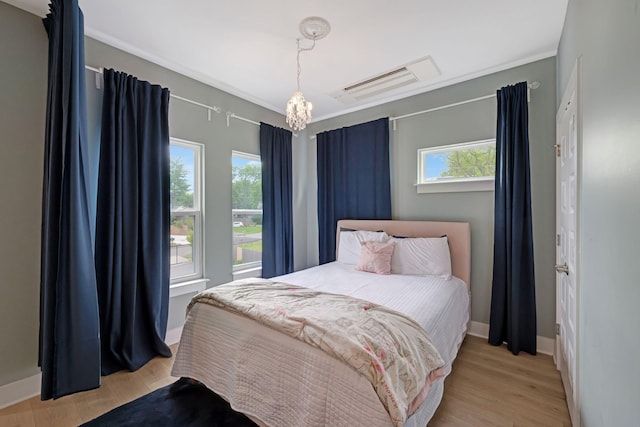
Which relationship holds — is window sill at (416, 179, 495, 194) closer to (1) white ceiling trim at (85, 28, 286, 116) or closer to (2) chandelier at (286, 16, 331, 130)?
(2) chandelier at (286, 16, 331, 130)

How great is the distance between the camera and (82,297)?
70.9 inches

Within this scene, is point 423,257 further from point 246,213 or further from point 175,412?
point 175,412

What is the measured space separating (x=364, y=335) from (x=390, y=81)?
260cm

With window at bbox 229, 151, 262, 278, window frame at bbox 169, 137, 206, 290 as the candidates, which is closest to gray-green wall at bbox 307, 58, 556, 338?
window at bbox 229, 151, 262, 278

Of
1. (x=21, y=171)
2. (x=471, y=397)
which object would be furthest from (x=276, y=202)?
(x=471, y=397)

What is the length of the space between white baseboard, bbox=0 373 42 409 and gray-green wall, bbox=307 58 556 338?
3.47 metres

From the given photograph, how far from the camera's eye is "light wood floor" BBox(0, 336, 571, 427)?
1.65 metres

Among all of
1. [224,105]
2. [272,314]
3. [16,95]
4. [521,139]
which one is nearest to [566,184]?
[521,139]

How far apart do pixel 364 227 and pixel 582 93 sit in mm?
2287

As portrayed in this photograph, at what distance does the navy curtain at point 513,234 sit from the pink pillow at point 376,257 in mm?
995

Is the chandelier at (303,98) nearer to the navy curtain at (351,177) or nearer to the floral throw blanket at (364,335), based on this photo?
the floral throw blanket at (364,335)

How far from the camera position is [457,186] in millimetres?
2836

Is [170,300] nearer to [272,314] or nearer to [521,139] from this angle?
[272,314]

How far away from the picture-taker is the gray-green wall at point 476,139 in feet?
7.84
